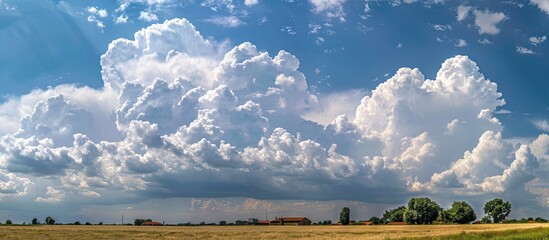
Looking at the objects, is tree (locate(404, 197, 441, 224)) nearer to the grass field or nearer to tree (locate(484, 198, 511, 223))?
tree (locate(484, 198, 511, 223))

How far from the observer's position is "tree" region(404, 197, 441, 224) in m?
182

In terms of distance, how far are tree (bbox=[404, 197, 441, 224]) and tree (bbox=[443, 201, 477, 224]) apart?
6.42 m

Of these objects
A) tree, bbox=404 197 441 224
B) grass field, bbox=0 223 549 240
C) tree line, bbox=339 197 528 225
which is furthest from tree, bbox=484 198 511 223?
grass field, bbox=0 223 549 240

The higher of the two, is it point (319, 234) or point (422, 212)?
point (422, 212)

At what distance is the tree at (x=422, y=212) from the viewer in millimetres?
182000

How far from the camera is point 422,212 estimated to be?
7156 inches

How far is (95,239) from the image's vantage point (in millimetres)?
77375

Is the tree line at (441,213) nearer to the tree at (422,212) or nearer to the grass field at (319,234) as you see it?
the tree at (422,212)

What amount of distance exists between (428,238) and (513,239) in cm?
1018

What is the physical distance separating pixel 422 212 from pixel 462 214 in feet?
51.8

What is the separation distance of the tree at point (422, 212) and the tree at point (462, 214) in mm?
6424

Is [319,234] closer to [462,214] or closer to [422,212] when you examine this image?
[422,212]

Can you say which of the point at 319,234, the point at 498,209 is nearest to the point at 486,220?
the point at 498,209

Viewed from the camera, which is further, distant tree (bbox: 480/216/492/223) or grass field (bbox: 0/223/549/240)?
distant tree (bbox: 480/216/492/223)
